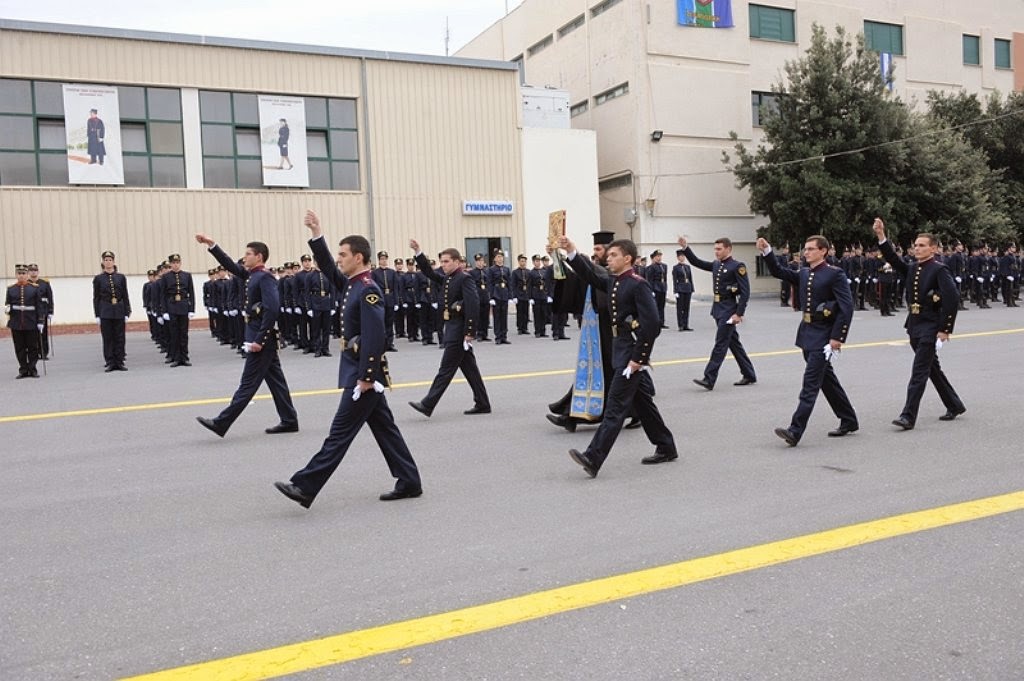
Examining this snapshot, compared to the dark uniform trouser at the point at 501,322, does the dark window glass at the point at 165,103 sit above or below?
above

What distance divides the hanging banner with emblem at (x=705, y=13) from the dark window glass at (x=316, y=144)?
50.9 ft

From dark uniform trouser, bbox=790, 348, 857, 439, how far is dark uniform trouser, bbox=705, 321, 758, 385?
2.85m

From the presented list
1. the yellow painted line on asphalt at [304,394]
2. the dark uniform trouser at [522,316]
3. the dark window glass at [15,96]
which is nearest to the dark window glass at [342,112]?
the dark window glass at [15,96]

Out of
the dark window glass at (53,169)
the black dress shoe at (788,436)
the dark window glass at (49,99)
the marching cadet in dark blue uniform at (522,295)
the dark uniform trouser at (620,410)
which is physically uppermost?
the dark window glass at (49,99)

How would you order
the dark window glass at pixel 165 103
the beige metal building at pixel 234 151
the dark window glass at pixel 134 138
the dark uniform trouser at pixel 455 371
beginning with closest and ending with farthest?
the dark uniform trouser at pixel 455 371 < the beige metal building at pixel 234 151 < the dark window glass at pixel 134 138 < the dark window glass at pixel 165 103

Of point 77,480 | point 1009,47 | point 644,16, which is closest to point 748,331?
point 77,480

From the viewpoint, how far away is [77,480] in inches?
285

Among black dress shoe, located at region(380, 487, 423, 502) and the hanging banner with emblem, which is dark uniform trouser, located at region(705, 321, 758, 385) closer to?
black dress shoe, located at region(380, 487, 423, 502)

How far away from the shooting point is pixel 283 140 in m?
30.0

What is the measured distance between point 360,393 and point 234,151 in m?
25.7

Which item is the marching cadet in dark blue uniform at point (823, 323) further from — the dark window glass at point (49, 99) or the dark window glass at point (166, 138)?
the dark window glass at point (49, 99)

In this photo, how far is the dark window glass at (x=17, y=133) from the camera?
2670 cm

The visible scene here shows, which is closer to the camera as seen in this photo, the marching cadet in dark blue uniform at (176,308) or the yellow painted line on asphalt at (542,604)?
the yellow painted line on asphalt at (542,604)

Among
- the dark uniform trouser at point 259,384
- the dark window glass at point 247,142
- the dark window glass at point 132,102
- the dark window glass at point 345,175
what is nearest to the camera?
the dark uniform trouser at point 259,384
